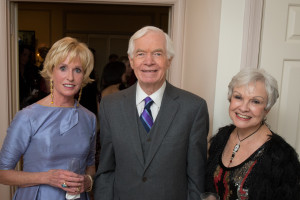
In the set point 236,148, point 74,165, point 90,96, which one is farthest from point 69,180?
point 90,96

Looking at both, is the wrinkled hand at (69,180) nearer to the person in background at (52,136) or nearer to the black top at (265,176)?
the person in background at (52,136)

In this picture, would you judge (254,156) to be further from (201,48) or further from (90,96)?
(90,96)

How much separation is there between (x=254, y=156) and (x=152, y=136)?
1.87ft

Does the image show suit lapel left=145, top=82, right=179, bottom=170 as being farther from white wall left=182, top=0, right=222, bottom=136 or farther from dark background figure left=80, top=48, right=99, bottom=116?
dark background figure left=80, top=48, right=99, bottom=116

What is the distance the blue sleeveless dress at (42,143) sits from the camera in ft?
5.44

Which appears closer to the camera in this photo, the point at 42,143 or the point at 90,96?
the point at 42,143

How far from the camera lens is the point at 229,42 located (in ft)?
6.91

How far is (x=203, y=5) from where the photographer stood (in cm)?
245

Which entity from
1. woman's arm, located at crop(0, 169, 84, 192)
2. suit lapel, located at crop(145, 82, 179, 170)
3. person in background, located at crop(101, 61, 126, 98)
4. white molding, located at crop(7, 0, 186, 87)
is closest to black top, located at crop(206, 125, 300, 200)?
suit lapel, located at crop(145, 82, 179, 170)

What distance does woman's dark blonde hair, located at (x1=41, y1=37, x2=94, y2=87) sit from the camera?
171cm

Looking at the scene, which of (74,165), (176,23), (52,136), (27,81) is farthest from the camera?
(27,81)

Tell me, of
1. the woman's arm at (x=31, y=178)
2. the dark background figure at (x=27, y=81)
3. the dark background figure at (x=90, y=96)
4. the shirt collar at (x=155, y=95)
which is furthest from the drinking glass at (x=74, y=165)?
the dark background figure at (x=90, y=96)

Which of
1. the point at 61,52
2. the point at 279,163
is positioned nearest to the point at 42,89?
the point at 61,52

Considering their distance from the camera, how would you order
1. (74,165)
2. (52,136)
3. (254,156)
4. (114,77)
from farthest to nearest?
1. (114,77)
2. (52,136)
3. (254,156)
4. (74,165)
